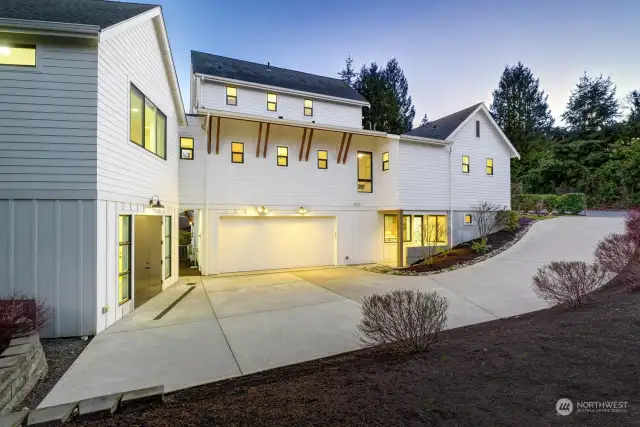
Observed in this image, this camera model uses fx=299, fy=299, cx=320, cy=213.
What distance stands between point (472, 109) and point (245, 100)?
11.3m

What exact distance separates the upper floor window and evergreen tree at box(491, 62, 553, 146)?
40821 mm

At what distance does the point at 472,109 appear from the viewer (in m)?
15.0

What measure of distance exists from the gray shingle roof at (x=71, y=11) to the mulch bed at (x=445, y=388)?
22.4 ft

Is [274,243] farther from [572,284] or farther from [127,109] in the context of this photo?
[572,284]

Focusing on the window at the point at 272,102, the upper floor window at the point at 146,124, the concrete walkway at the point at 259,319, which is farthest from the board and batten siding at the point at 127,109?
the window at the point at 272,102

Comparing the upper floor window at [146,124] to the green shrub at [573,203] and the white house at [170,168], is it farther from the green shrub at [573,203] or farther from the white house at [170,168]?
the green shrub at [573,203]

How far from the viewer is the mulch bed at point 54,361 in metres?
3.55

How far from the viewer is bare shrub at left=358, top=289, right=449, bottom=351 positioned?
4070 mm

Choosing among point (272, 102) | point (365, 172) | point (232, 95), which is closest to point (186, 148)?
point (232, 95)

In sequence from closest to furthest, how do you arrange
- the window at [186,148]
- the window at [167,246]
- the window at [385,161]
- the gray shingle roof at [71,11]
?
the gray shingle roof at [71,11]
the window at [167,246]
the window at [186,148]
the window at [385,161]

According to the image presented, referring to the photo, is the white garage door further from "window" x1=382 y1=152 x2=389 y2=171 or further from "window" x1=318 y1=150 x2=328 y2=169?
"window" x1=382 y1=152 x2=389 y2=171

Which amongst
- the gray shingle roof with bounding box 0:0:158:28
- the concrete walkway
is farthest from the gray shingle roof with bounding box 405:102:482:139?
the gray shingle roof with bounding box 0:0:158:28
